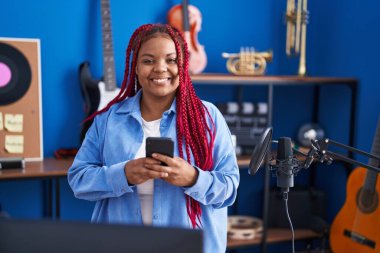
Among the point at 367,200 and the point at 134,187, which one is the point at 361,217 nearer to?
the point at 367,200

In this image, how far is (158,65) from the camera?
133 cm

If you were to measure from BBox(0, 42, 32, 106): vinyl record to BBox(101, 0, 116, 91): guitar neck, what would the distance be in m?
0.39

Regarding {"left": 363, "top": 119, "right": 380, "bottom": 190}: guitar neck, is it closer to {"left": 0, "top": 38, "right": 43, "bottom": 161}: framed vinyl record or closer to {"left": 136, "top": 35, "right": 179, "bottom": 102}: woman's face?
{"left": 136, "top": 35, "right": 179, "bottom": 102}: woman's face

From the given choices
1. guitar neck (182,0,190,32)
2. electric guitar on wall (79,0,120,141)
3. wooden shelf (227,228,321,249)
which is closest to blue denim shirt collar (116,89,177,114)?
electric guitar on wall (79,0,120,141)

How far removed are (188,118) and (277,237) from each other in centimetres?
160

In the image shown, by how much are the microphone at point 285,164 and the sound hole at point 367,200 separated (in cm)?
132

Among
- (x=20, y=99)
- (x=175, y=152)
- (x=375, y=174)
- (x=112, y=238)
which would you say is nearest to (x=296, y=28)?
(x=375, y=174)

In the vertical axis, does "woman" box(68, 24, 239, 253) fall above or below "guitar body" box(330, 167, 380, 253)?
above

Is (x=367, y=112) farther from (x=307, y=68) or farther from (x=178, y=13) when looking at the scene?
(x=178, y=13)

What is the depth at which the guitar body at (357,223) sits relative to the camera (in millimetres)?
2262

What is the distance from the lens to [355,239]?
92.7 inches

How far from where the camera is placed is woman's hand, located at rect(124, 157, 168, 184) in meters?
1.20

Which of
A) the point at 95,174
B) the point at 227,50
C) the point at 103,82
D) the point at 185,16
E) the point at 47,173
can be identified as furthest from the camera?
the point at 227,50

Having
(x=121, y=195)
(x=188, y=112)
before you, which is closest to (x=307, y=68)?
(x=188, y=112)
